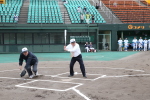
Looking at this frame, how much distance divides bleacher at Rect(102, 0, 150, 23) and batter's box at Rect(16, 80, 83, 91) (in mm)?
26429

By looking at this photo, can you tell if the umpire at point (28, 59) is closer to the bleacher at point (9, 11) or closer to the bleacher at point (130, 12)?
the bleacher at point (9, 11)

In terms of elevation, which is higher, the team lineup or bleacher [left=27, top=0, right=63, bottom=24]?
bleacher [left=27, top=0, right=63, bottom=24]

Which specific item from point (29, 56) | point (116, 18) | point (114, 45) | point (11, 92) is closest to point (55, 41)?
point (114, 45)

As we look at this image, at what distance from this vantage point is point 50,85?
900 cm

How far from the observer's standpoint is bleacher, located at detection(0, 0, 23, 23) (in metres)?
30.5

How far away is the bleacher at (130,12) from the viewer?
34.2 meters

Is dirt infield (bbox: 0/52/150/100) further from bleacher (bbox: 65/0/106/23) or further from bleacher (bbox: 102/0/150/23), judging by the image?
bleacher (bbox: 102/0/150/23)

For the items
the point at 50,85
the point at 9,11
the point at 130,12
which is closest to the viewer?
the point at 50,85

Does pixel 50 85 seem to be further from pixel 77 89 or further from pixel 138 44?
pixel 138 44

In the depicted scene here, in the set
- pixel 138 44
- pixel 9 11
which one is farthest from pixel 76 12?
pixel 138 44

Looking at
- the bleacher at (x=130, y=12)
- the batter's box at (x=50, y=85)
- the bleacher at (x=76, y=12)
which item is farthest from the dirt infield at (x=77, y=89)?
the bleacher at (x=130, y=12)

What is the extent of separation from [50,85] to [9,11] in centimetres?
2663

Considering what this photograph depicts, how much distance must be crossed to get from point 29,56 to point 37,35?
774 inches

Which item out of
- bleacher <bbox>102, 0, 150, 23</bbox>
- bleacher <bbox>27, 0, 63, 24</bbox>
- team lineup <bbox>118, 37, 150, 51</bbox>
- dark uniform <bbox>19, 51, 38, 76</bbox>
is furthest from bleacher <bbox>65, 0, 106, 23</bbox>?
dark uniform <bbox>19, 51, 38, 76</bbox>
